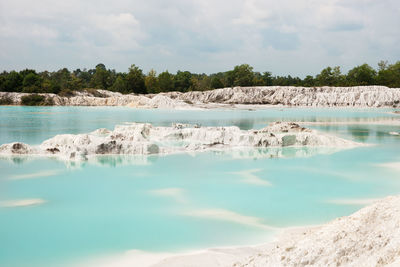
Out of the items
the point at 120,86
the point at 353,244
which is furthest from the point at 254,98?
the point at 353,244

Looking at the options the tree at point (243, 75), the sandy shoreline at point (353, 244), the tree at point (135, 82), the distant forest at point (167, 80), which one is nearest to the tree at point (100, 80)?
the distant forest at point (167, 80)

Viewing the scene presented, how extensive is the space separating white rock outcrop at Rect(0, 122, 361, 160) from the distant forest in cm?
6306

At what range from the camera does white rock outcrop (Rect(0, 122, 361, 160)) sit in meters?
15.3

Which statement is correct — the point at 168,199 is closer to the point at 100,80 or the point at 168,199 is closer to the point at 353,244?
the point at 353,244

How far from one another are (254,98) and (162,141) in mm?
66927

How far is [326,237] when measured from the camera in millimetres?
4438

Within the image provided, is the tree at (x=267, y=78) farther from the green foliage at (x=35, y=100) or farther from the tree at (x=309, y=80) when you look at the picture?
the green foliage at (x=35, y=100)

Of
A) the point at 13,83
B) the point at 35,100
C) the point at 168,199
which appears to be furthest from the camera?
the point at 13,83

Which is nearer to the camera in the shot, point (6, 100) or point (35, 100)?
point (35, 100)

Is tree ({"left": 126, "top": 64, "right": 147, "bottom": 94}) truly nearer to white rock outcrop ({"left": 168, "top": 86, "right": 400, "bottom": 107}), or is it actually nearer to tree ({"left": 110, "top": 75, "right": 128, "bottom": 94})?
tree ({"left": 110, "top": 75, "right": 128, "bottom": 94})

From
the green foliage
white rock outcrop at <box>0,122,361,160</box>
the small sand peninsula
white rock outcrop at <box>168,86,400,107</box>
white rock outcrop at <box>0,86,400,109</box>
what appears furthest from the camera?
white rock outcrop at <box>168,86,400,107</box>

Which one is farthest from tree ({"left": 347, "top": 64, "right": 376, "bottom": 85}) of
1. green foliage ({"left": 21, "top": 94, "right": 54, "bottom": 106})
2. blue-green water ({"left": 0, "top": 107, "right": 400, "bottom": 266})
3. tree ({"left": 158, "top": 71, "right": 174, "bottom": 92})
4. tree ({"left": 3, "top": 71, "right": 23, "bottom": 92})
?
blue-green water ({"left": 0, "top": 107, "right": 400, "bottom": 266})

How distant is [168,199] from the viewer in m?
9.52

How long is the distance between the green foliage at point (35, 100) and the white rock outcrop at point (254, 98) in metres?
0.90
